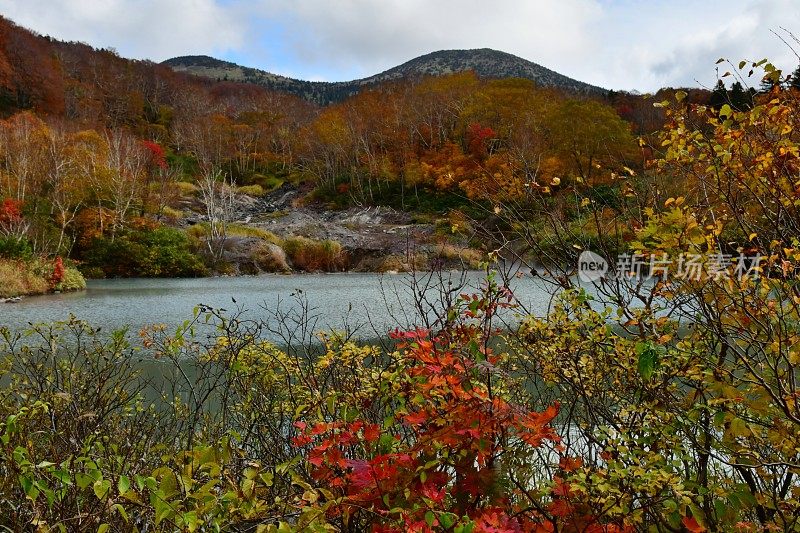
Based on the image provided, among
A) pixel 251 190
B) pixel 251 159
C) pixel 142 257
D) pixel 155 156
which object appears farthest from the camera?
pixel 251 159

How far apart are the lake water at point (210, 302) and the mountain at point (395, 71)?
9651 cm

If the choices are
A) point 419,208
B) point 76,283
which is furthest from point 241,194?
point 76,283

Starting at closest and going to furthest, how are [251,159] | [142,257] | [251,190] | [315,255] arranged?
[142,257] < [315,255] < [251,190] < [251,159]

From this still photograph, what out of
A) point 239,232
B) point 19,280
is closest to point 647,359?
point 19,280

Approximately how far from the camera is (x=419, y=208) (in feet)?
134

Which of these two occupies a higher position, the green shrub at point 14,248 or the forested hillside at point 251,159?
the forested hillside at point 251,159

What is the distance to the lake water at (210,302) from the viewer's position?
12508 millimetres

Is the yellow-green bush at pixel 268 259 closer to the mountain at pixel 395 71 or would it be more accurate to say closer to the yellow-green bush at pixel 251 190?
the yellow-green bush at pixel 251 190

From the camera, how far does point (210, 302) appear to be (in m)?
17.2

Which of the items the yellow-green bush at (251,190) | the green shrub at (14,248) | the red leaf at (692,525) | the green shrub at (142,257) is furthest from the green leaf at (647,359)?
the yellow-green bush at (251,190)

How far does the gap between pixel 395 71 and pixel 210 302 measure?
141446 millimetres

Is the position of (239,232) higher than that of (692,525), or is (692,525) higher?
(239,232)

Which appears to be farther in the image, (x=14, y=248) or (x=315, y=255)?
(x=315, y=255)

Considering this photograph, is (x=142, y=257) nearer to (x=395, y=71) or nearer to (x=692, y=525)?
(x=692, y=525)
